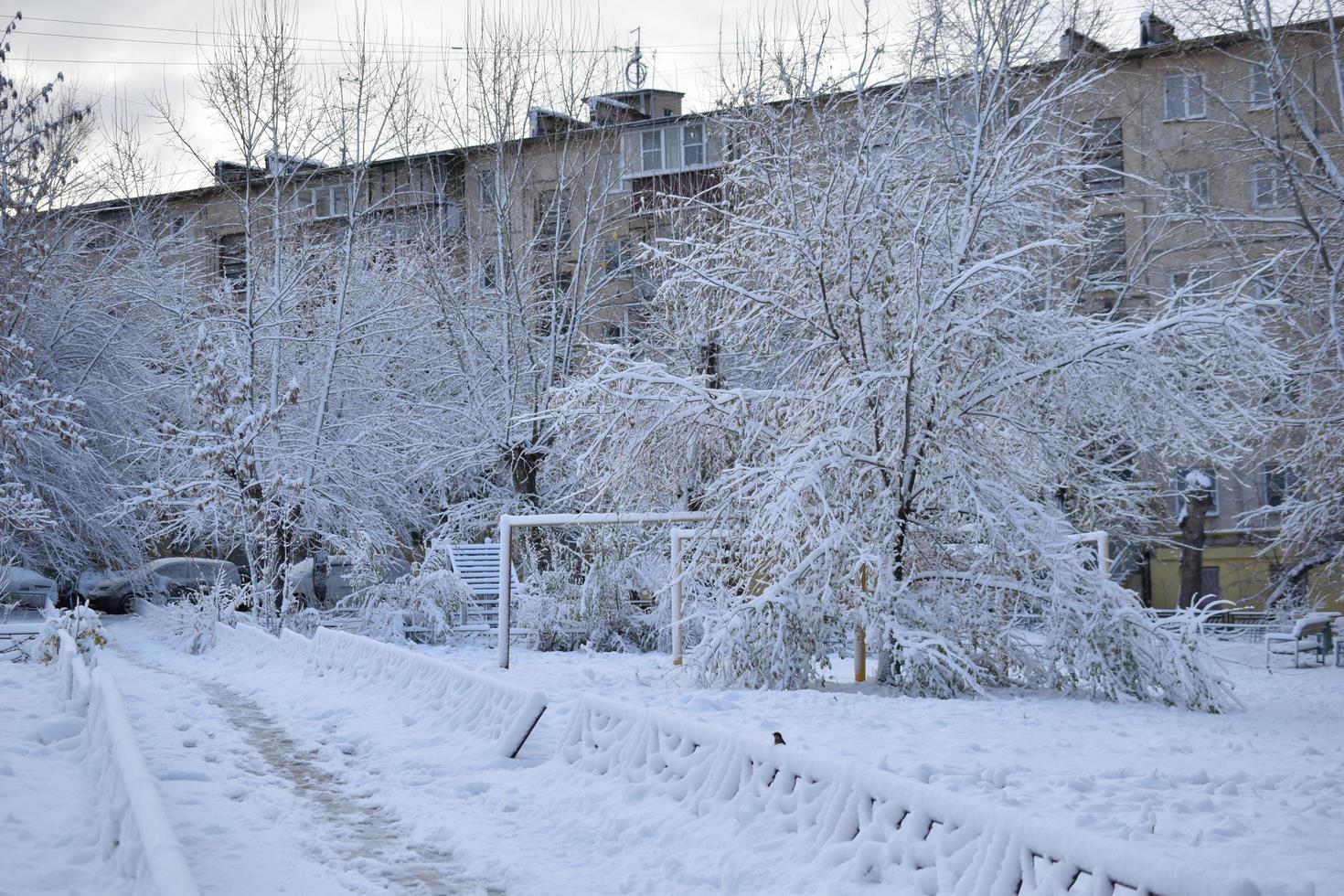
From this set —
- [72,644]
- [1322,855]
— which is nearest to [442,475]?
[72,644]

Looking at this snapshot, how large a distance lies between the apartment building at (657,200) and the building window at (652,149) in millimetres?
70

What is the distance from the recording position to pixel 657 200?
3847 centimetres

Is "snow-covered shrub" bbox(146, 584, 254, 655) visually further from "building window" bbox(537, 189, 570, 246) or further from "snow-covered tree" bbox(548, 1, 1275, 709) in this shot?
"snow-covered tree" bbox(548, 1, 1275, 709)

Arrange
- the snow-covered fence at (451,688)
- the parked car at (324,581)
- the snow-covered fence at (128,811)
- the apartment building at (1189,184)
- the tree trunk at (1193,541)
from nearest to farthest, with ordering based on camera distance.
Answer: the snow-covered fence at (128,811)
the snow-covered fence at (451,688)
the parked car at (324,581)
the tree trunk at (1193,541)
the apartment building at (1189,184)

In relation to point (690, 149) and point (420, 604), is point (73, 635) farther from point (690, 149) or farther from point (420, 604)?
point (690, 149)

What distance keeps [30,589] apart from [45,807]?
78.9 ft

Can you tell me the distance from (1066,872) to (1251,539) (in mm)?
35754

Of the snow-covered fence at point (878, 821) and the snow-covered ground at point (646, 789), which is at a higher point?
the snow-covered fence at point (878, 821)

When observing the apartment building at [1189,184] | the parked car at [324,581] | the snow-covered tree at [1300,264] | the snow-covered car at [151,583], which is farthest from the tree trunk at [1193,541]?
the snow-covered car at [151,583]

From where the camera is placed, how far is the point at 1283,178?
71.7ft

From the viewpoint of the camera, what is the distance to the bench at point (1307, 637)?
21547 millimetres

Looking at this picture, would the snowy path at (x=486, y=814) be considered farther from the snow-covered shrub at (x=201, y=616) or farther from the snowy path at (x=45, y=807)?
the snow-covered shrub at (x=201, y=616)

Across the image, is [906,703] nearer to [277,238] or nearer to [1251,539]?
[277,238]

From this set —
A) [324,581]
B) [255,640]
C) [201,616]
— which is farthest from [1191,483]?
[201,616]
